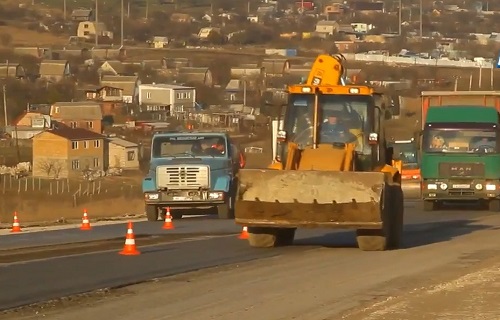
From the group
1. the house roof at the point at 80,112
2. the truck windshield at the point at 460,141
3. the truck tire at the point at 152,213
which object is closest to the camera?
the truck tire at the point at 152,213

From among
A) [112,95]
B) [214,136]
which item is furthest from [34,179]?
[214,136]

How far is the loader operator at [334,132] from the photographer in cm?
1980

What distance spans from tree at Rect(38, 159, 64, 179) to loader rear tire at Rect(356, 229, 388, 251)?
56081 mm

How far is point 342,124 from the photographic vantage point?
20.0 meters

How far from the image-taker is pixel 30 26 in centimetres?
13375

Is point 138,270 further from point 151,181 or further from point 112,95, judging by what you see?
point 112,95

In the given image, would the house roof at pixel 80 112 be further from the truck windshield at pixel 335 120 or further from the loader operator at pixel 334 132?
the loader operator at pixel 334 132

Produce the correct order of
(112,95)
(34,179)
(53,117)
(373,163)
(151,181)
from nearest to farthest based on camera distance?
(373,163), (151,181), (34,179), (53,117), (112,95)

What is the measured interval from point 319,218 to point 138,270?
371 centimetres

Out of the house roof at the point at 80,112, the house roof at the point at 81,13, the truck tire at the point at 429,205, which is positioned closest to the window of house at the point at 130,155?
the house roof at the point at 80,112

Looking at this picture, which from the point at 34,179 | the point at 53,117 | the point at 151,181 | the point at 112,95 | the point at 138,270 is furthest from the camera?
the point at 112,95

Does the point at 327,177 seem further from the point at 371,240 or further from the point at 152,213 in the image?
the point at 152,213

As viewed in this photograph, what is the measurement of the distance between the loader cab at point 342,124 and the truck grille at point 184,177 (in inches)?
406

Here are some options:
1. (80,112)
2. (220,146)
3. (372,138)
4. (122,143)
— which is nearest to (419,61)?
(80,112)
